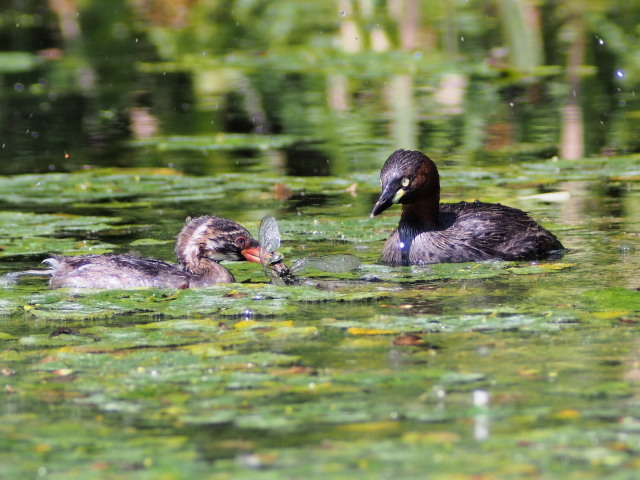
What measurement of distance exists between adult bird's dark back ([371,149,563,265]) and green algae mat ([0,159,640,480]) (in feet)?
1.03

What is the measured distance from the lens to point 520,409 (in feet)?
17.9

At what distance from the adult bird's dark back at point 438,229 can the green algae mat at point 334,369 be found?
315mm

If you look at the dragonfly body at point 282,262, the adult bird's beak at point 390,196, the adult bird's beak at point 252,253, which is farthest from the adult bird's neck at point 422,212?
the adult bird's beak at point 252,253

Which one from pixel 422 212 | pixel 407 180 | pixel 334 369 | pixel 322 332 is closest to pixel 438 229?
pixel 422 212

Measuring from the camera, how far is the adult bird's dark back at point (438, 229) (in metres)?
9.91

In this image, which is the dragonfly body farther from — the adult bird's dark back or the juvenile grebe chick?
the adult bird's dark back

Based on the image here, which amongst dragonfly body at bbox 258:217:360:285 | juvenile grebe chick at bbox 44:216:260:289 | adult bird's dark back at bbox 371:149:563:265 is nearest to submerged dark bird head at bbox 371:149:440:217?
adult bird's dark back at bbox 371:149:563:265

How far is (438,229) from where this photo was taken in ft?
33.8

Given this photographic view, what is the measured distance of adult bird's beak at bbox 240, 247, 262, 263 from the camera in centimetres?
928

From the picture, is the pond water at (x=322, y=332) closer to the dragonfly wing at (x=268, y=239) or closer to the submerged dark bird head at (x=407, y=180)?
the dragonfly wing at (x=268, y=239)

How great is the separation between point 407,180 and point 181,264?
204 cm

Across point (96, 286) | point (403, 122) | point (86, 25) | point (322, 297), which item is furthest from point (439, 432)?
point (86, 25)

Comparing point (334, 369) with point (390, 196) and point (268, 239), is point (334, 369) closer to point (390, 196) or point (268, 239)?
point (268, 239)

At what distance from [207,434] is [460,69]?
55.2 ft
